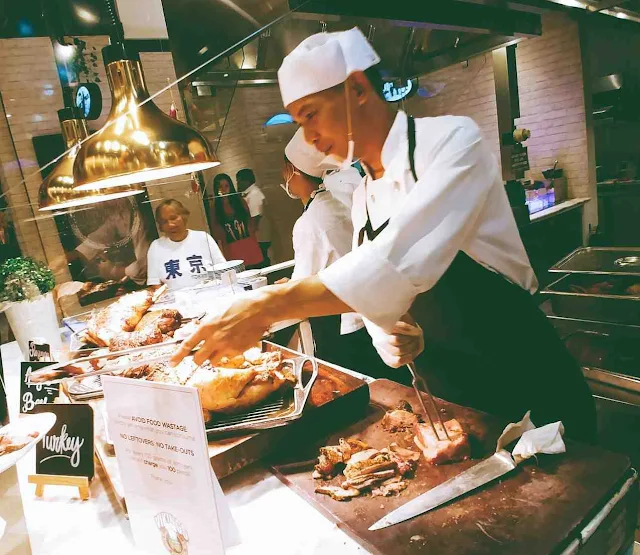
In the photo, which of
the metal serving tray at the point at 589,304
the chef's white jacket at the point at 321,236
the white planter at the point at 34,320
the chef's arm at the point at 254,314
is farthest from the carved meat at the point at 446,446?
the white planter at the point at 34,320

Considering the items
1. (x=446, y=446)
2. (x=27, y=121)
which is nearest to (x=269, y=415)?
(x=446, y=446)

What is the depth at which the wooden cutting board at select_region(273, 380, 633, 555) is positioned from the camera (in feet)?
2.57

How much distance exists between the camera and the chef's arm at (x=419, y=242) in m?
0.87

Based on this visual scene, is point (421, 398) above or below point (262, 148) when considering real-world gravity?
below

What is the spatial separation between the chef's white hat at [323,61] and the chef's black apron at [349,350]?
73 cm

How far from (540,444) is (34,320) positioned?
2.17 metres

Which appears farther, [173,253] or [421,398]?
[173,253]

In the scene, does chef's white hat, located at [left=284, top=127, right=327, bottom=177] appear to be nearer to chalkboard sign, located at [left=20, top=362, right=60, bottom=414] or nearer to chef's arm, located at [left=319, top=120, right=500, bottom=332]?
chef's arm, located at [left=319, top=120, right=500, bottom=332]

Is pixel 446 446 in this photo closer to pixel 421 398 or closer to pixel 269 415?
pixel 421 398

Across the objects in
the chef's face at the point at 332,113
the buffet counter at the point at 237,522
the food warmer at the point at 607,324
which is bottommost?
the food warmer at the point at 607,324

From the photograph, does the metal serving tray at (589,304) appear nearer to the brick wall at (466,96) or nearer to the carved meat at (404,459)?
the brick wall at (466,96)

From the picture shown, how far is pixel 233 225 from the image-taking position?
52.1 inches

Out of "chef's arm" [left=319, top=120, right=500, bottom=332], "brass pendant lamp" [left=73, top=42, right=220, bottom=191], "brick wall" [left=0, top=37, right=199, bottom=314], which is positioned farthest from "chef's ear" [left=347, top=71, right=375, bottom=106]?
"brick wall" [left=0, top=37, right=199, bottom=314]

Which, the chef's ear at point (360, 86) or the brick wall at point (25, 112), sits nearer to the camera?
the chef's ear at point (360, 86)
